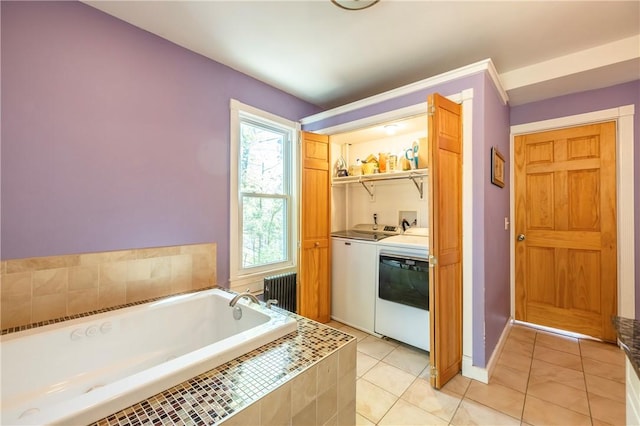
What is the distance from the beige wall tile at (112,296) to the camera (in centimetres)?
175

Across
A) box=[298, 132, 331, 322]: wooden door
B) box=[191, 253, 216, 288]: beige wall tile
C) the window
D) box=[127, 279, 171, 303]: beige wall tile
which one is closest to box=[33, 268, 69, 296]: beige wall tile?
box=[127, 279, 171, 303]: beige wall tile

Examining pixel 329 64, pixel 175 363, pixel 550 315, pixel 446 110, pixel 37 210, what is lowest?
pixel 550 315

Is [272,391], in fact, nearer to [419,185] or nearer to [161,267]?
[161,267]

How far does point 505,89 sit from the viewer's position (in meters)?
2.46

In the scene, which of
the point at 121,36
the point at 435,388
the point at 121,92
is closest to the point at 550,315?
the point at 435,388

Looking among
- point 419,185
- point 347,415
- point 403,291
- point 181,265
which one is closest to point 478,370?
point 403,291

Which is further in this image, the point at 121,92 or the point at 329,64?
the point at 329,64

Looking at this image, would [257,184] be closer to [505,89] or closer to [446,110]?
[446,110]

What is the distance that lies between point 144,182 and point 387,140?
259 centimetres

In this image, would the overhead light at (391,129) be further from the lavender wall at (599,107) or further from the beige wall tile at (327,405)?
the beige wall tile at (327,405)

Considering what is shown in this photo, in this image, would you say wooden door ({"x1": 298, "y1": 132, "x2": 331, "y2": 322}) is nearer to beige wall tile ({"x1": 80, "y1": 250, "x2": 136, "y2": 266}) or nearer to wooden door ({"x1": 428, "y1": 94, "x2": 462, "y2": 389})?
wooden door ({"x1": 428, "y1": 94, "x2": 462, "y2": 389})

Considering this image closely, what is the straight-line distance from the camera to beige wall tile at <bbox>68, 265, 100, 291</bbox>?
164 cm

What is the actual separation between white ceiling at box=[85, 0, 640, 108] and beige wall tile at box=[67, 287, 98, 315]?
1.79 metres

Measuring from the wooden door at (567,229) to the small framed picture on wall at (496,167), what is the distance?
25.0 inches
